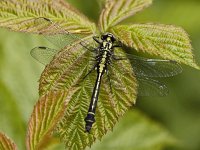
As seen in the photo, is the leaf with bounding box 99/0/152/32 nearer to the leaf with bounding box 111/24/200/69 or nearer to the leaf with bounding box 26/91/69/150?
the leaf with bounding box 111/24/200/69

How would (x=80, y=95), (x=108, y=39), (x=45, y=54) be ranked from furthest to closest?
1. (x=45, y=54)
2. (x=108, y=39)
3. (x=80, y=95)

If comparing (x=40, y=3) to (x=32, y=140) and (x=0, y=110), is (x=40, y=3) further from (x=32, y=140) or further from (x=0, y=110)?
(x=0, y=110)

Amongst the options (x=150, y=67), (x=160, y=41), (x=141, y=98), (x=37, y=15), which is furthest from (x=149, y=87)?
(x=141, y=98)

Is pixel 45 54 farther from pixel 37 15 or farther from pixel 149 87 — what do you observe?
pixel 149 87

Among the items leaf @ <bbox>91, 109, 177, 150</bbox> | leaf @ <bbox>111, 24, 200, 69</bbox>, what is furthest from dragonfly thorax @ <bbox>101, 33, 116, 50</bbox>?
leaf @ <bbox>91, 109, 177, 150</bbox>

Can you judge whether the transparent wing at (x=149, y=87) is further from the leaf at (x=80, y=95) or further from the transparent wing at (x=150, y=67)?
the leaf at (x=80, y=95)

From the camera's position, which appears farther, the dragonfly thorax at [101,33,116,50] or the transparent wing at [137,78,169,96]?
the transparent wing at [137,78,169,96]

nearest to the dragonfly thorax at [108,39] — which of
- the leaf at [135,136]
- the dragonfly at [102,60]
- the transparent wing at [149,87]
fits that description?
the dragonfly at [102,60]
